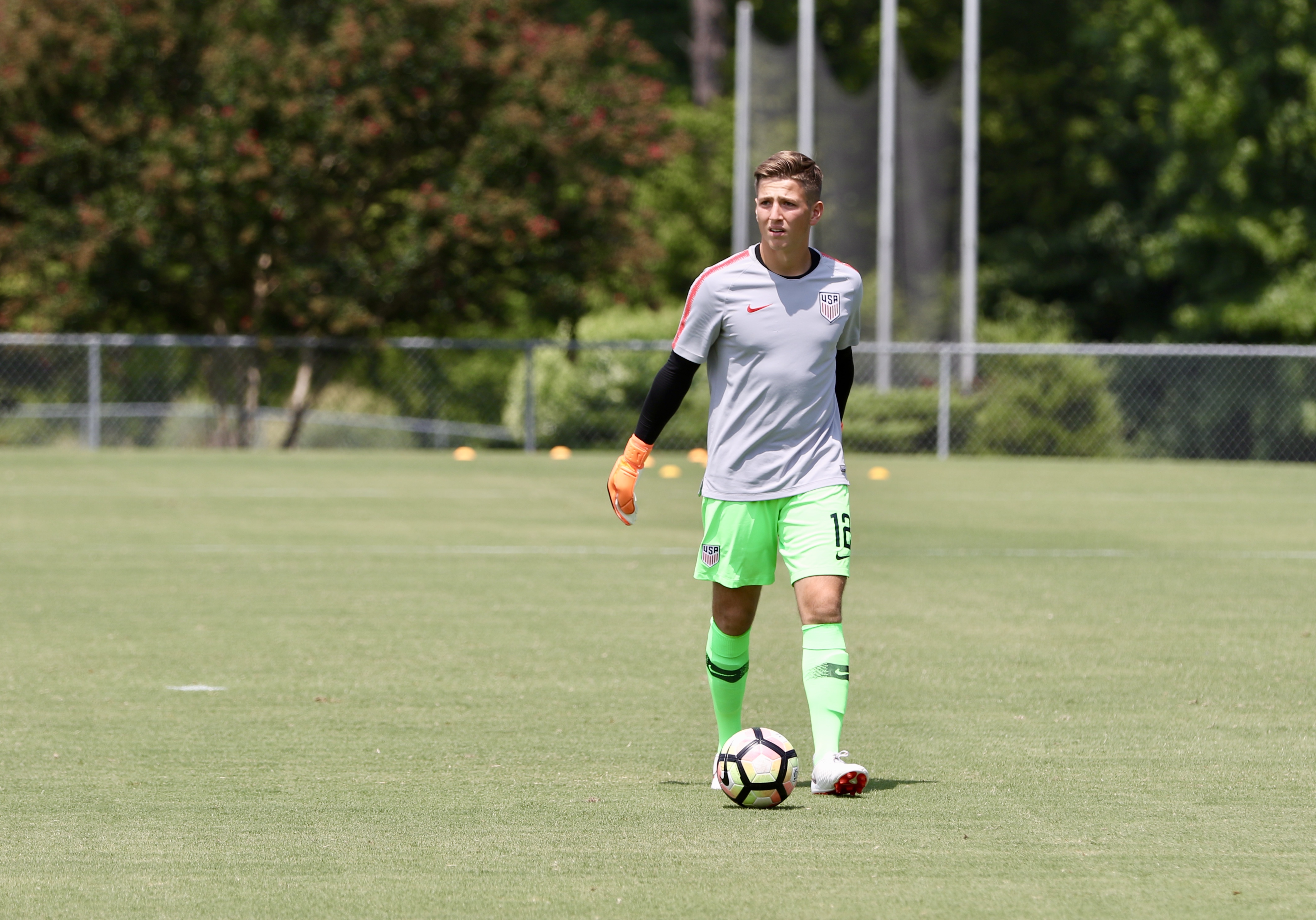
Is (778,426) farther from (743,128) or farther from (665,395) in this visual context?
(743,128)

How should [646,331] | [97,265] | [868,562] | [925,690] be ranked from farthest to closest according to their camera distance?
[646,331] < [97,265] < [868,562] < [925,690]

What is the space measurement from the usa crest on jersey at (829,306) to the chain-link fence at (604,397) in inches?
789

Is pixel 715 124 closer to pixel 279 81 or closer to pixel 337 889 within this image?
pixel 279 81

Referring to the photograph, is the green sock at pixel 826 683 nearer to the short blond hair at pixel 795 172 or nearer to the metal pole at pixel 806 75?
the short blond hair at pixel 795 172

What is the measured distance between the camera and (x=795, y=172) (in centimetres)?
576

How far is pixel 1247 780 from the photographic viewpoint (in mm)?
5863

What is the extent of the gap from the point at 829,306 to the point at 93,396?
2142cm

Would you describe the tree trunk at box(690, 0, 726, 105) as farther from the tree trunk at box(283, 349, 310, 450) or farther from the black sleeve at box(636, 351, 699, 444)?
the black sleeve at box(636, 351, 699, 444)

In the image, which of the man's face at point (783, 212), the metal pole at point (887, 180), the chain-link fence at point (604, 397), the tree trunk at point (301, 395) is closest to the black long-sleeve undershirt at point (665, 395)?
the man's face at point (783, 212)

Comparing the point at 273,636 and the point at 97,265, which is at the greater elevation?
the point at 97,265

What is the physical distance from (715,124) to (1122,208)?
31.0 feet

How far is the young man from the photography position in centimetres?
582

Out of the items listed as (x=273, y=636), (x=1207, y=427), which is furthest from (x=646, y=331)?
(x=273, y=636)

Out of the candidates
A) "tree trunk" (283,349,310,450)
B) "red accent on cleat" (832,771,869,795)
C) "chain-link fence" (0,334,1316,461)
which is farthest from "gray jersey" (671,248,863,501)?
"tree trunk" (283,349,310,450)
